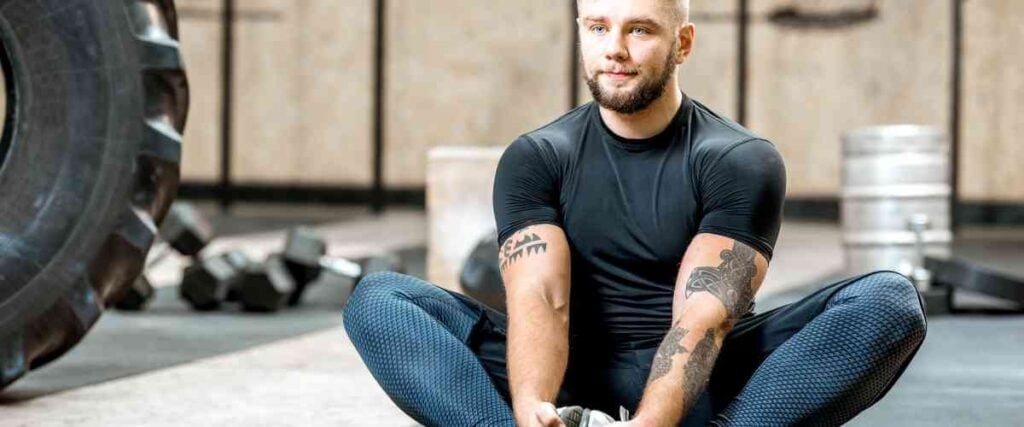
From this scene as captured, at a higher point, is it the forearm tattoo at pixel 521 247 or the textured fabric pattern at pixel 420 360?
the forearm tattoo at pixel 521 247

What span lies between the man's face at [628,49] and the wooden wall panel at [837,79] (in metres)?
6.60

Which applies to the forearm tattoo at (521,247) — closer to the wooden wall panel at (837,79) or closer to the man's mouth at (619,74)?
the man's mouth at (619,74)

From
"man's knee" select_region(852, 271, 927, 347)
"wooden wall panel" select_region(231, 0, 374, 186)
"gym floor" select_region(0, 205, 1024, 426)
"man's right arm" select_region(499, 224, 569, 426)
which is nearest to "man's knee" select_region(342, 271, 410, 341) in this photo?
"man's right arm" select_region(499, 224, 569, 426)

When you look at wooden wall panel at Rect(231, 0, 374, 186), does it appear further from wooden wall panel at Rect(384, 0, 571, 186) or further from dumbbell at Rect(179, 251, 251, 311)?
dumbbell at Rect(179, 251, 251, 311)

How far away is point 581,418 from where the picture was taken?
9.11 feet

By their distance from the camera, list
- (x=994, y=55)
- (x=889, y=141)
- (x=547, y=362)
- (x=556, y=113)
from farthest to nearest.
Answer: (x=556, y=113) < (x=994, y=55) < (x=889, y=141) < (x=547, y=362)

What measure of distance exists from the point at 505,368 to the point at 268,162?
7.39 meters

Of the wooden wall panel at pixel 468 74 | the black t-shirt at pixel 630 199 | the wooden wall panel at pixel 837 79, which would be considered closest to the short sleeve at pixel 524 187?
the black t-shirt at pixel 630 199

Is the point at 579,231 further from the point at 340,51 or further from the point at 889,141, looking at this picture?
the point at 340,51

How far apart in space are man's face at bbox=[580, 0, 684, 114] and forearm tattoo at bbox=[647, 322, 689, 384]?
392 mm

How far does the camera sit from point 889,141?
6285mm

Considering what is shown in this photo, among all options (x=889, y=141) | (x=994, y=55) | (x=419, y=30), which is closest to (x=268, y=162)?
(x=419, y=30)

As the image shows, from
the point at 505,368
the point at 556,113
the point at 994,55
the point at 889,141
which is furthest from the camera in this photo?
the point at 556,113

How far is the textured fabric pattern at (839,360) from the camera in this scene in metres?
2.84
